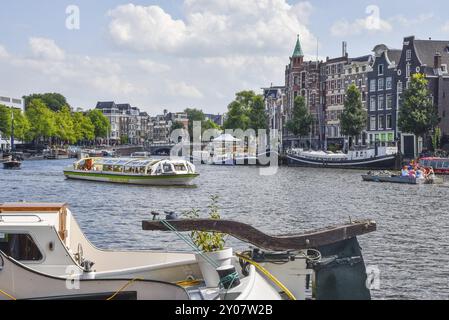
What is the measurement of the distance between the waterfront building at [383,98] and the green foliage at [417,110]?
34.7ft

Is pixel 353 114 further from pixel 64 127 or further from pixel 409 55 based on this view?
pixel 64 127

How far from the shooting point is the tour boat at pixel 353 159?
75.9 meters

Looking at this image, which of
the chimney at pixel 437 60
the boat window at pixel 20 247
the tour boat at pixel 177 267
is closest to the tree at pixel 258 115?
the chimney at pixel 437 60

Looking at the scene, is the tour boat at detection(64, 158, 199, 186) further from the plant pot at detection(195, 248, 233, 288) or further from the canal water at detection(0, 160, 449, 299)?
the plant pot at detection(195, 248, 233, 288)

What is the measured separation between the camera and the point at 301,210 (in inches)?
1531

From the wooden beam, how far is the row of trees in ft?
377

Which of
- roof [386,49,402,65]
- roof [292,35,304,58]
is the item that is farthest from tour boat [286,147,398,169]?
roof [292,35,304,58]

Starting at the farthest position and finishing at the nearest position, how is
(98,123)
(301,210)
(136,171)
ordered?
(98,123) < (136,171) < (301,210)

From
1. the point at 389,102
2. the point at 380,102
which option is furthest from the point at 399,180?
the point at 380,102

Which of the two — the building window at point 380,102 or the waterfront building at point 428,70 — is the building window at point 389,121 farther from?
the waterfront building at point 428,70

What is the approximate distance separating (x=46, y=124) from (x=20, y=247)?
12076 centimetres

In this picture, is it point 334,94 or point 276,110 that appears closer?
point 334,94
